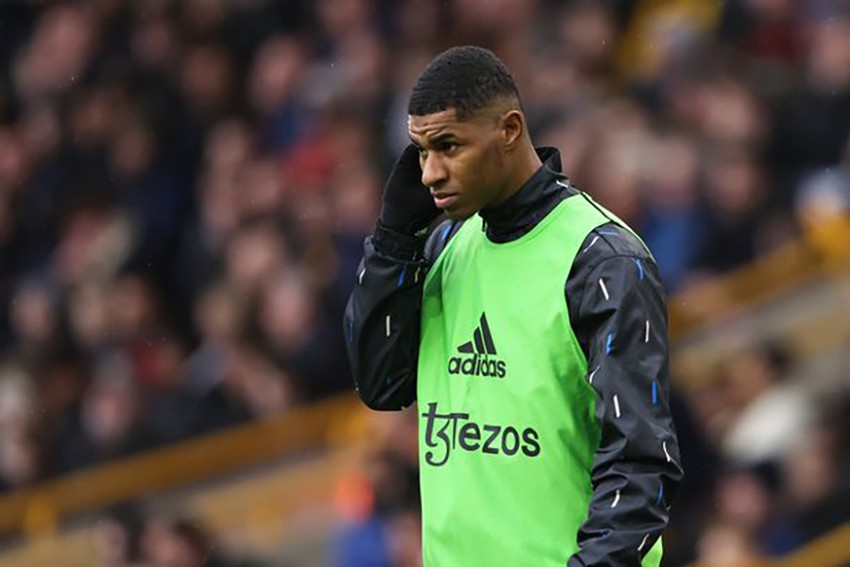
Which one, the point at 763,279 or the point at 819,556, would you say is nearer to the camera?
the point at 819,556

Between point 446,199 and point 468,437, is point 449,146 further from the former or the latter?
point 468,437

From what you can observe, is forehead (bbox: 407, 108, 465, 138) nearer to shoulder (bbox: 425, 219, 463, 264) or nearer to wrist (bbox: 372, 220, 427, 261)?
wrist (bbox: 372, 220, 427, 261)

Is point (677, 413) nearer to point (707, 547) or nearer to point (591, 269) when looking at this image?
point (707, 547)

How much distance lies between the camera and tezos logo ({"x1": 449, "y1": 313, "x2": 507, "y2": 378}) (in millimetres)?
4109

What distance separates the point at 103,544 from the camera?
11422 millimetres

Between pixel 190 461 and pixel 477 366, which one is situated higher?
pixel 477 366

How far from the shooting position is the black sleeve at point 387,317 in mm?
4293

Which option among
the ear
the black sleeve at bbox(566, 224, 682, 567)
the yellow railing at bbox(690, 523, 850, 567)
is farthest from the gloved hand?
the yellow railing at bbox(690, 523, 850, 567)

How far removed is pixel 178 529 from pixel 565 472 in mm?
5132

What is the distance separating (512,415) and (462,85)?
2.16ft

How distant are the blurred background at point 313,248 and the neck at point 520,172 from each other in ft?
13.6

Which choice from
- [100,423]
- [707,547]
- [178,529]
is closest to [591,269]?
[707,547]

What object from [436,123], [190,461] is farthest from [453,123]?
[190,461]

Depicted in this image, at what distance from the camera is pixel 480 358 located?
415 centimetres
